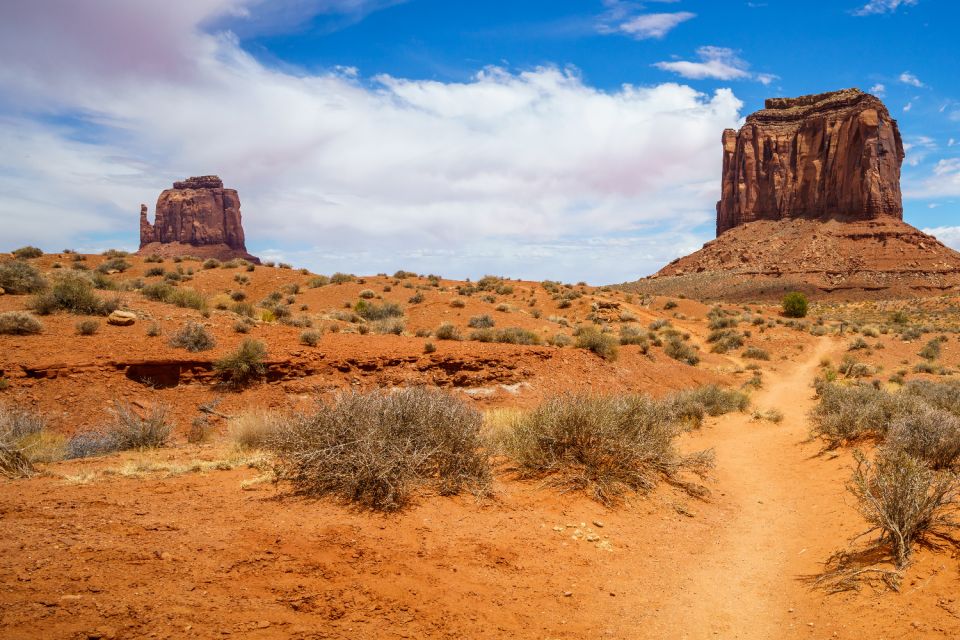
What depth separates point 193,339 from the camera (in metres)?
12.7

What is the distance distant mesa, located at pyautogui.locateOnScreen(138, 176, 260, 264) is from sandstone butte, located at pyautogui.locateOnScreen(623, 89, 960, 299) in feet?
267

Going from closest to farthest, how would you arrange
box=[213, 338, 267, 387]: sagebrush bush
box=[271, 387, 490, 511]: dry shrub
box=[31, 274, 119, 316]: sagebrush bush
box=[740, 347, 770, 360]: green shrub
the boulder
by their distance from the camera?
box=[271, 387, 490, 511]: dry shrub
box=[213, 338, 267, 387]: sagebrush bush
box=[31, 274, 119, 316]: sagebrush bush
the boulder
box=[740, 347, 770, 360]: green shrub

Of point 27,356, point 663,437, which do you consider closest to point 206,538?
point 663,437

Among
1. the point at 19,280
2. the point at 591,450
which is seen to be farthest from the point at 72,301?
the point at 591,450

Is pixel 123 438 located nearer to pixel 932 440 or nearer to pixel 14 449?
pixel 14 449

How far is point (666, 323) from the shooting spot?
101 feet

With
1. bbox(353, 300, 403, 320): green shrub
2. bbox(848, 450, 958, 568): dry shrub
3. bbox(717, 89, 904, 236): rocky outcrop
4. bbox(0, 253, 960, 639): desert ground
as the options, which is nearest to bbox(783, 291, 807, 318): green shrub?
bbox(0, 253, 960, 639): desert ground

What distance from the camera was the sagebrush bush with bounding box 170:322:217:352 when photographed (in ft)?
41.0

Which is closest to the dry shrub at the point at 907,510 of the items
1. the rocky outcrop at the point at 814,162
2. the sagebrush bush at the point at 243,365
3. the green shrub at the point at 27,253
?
the sagebrush bush at the point at 243,365

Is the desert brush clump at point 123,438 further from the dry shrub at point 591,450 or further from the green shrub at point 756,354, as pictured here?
the green shrub at point 756,354

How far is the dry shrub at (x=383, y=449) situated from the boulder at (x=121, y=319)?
10069 millimetres

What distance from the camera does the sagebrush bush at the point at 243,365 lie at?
11.9 m

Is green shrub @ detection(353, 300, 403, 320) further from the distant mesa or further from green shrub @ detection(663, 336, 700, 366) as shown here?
the distant mesa

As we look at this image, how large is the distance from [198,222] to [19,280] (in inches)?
4098
